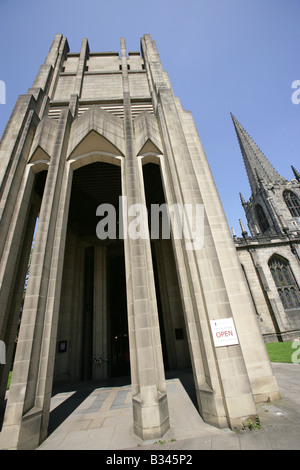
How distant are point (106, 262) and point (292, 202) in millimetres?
50172

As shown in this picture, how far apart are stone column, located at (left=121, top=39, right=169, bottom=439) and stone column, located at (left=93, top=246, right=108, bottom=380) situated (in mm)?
8038

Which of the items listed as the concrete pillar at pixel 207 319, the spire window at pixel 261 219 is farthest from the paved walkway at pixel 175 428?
the spire window at pixel 261 219

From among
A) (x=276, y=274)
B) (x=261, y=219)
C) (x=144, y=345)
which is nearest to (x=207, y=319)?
(x=144, y=345)

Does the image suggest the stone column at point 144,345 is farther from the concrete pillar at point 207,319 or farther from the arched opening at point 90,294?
the arched opening at point 90,294

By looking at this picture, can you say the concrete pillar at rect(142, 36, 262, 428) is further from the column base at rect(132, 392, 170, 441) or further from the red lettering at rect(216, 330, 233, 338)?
the column base at rect(132, 392, 170, 441)

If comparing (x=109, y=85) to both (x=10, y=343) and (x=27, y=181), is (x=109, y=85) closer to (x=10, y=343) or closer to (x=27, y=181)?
(x=27, y=181)

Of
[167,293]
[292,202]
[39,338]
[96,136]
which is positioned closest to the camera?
[39,338]

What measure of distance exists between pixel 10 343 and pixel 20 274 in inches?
105

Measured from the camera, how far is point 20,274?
827 cm

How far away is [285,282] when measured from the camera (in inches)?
1134

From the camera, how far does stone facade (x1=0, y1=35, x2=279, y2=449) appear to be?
4.86 meters

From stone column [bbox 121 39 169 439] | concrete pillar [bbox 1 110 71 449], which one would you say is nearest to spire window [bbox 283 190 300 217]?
stone column [bbox 121 39 169 439]

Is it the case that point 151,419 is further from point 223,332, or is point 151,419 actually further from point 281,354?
point 281,354
